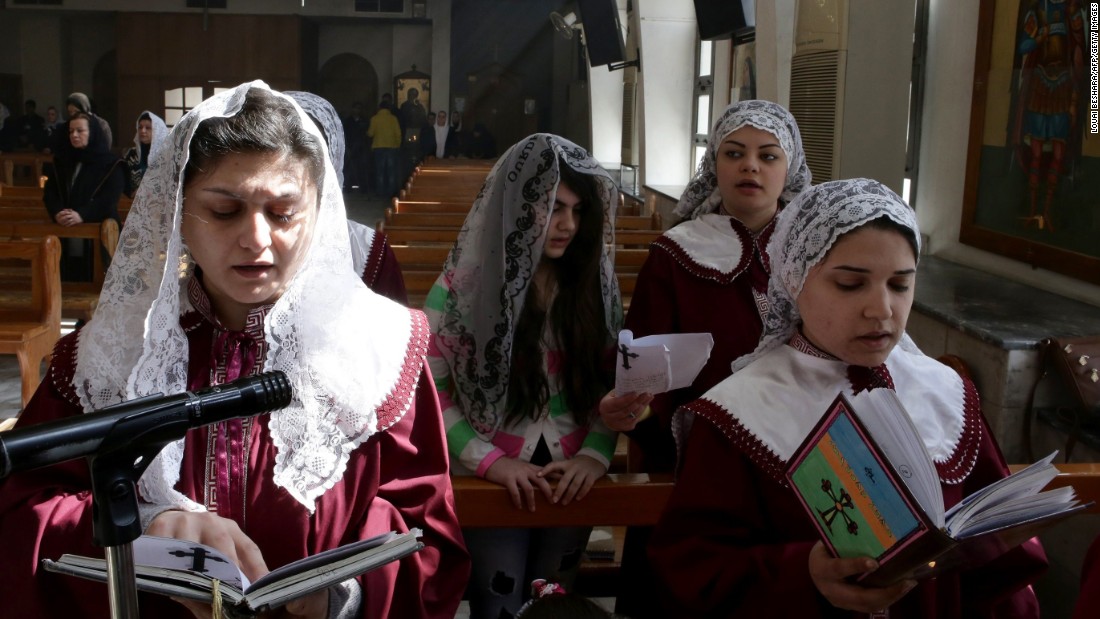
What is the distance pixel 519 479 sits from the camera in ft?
6.82

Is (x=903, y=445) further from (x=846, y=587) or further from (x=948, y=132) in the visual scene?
(x=948, y=132)

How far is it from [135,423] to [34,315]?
4.78 meters

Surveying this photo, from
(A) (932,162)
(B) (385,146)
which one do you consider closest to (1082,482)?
(A) (932,162)

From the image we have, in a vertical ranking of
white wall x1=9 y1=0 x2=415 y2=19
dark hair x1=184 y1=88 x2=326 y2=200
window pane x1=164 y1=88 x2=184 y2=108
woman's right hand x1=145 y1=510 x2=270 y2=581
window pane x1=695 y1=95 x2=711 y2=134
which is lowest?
woman's right hand x1=145 y1=510 x2=270 y2=581

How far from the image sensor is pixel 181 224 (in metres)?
1.40

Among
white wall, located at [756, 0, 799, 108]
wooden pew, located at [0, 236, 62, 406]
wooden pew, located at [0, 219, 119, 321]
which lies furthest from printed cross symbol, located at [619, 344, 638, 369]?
wooden pew, located at [0, 219, 119, 321]

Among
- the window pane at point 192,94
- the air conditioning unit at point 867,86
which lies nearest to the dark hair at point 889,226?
the air conditioning unit at point 867,86

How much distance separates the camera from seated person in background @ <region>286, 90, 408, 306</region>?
288 centimetres

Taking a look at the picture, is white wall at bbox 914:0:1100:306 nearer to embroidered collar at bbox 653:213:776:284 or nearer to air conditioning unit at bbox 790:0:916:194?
air conditioning unit at bbox 790:0:916:194

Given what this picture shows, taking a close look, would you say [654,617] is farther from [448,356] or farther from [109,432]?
[109,432]

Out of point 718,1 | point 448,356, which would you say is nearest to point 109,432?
point 448,356

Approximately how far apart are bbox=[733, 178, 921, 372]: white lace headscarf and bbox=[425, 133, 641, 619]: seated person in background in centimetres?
54

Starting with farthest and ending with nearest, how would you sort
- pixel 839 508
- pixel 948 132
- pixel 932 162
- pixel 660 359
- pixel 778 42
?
pixel 778 42 → pixel 932 162 → pixel 948 132 → pixel 660 359 → pixel 839 508

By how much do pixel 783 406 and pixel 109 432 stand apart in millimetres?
1111
